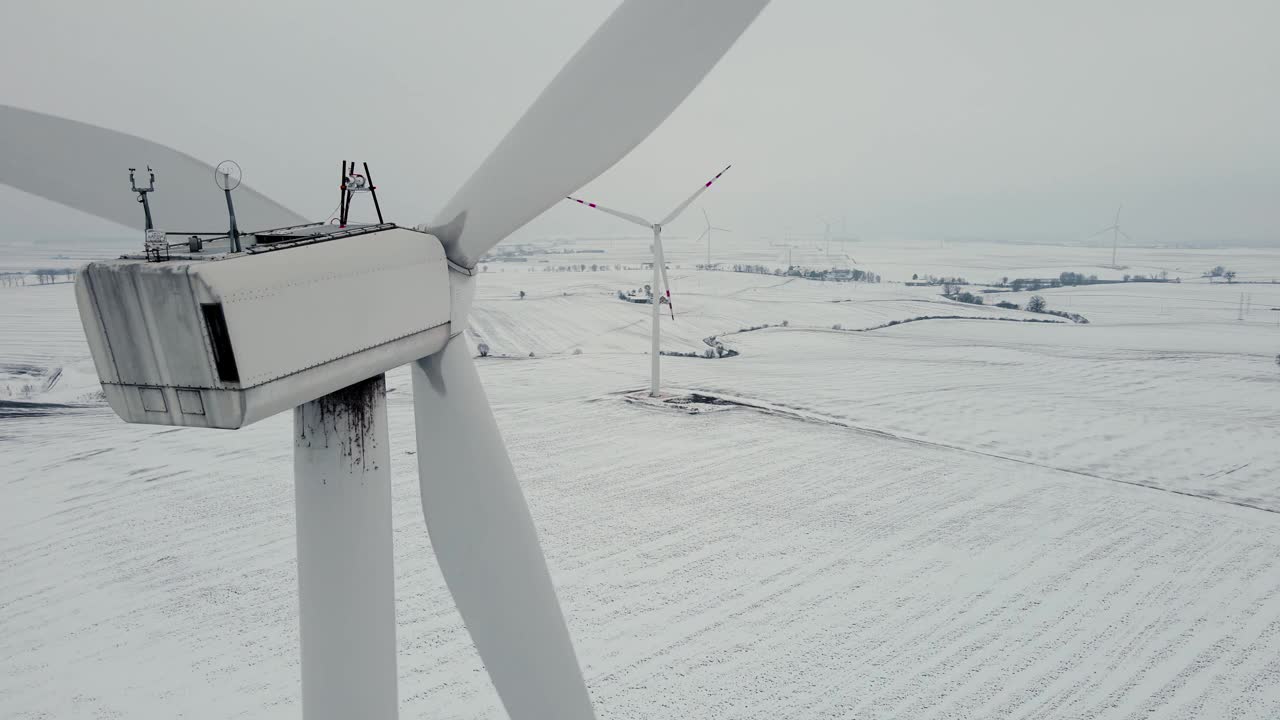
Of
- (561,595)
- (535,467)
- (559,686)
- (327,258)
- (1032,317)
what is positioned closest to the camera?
(327,258)

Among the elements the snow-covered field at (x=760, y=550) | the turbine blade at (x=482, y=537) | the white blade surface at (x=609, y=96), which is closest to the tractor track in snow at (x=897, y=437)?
the snow-covered field at (x=760, y=550)

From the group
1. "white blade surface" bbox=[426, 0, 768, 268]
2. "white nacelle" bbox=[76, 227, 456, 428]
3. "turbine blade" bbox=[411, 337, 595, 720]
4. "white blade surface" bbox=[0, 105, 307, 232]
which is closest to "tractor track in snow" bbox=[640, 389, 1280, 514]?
"turbine blade" bbox=[411, 337, 595, 720]

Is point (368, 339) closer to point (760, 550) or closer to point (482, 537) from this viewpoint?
point (482, 537)

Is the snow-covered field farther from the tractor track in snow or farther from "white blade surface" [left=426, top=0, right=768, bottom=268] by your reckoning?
"white blade surface" [left=426, top=0, right=768, bottom=268]

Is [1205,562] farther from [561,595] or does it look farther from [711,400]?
[711,400]

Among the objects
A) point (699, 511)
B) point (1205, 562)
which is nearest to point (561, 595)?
point (699, 511)

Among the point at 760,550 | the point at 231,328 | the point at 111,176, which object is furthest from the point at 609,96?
the point at 760,550

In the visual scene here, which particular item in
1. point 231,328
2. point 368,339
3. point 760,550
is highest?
point 231,328
